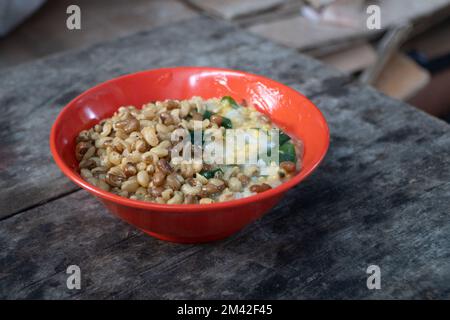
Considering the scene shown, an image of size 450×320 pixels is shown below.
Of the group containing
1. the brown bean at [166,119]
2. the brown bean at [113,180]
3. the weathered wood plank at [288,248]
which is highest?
the brown bean at [166,119]

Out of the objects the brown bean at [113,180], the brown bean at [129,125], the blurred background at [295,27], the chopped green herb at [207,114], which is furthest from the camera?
the blurred background at [295,27]

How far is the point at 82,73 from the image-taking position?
193 centimetres

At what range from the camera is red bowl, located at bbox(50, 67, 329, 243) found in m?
1.04

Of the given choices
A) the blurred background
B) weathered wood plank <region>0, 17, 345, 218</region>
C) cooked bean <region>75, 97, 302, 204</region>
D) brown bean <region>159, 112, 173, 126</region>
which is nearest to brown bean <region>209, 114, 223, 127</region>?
cooked bean <region>75, 97, 302, 204</region>

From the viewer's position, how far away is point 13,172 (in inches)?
56.4

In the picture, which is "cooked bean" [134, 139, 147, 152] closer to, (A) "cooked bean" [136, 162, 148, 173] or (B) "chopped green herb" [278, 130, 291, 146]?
(A) "cooked bean" [136, 162, 148, 173]

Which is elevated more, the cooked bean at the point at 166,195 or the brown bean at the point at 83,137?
the brown bean at the point at 83,137

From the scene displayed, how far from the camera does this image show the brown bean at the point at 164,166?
115cm

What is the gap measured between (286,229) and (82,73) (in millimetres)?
1052

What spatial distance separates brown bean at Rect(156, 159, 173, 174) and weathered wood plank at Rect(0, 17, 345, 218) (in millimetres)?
339

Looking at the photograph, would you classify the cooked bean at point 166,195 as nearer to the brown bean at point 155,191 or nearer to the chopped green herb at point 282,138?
the brown bean at point 155,191

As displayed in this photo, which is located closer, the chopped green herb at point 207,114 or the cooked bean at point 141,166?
the cooked bean at point 141,166

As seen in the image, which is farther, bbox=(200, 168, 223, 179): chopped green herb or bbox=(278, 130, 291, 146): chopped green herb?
bbox=(278, 130, 291, 146): chopped green herb

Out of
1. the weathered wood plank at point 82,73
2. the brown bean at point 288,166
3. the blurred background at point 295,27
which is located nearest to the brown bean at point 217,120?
the brown bean at point 288,166
